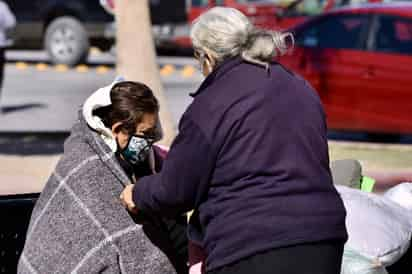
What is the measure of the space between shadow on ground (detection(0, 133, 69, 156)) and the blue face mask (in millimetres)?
6741

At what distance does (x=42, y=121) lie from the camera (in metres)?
13.1

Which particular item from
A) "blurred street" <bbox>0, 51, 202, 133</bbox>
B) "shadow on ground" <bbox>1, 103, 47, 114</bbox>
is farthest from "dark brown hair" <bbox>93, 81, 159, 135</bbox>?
"shadow on ground" <bbox>1, 103, 47, 114</bbox>

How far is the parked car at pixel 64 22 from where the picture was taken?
19.2 m

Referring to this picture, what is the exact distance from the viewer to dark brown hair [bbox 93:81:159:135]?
3.57 meters

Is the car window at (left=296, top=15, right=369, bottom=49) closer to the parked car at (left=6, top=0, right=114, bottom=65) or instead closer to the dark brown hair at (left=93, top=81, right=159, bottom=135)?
the parked car at (left=6, top=0, right=114, bottom=65)

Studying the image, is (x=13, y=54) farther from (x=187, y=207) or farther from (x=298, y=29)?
(x=187, y=207)

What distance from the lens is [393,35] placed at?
11.6 metres

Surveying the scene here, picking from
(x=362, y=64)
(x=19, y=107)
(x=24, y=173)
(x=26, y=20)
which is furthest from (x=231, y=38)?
(x=26, y=20)

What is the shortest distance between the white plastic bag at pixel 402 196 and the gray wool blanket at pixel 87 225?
1.10 meters

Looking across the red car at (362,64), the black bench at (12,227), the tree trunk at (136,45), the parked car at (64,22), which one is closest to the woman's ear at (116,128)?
the black bench at (12,227)

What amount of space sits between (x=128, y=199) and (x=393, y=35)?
334 inches

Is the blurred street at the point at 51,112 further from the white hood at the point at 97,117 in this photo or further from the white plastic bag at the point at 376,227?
the white plastic bag at the point at 376,227

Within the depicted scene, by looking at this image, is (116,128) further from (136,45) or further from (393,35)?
(393,35)

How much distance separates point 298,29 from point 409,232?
26.7 feet
